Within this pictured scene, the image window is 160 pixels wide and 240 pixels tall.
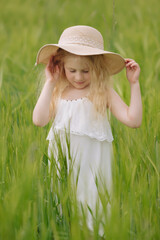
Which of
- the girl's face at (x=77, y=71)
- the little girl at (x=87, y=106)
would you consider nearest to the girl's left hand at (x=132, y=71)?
the little girl at (x=87, y=106)

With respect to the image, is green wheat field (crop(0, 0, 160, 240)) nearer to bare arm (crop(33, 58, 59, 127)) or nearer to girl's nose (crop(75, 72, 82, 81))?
bare arm (crop(33, 58, 59, 127))

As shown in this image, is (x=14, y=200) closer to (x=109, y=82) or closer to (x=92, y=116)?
(x=92, y=116)

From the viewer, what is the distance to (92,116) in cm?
118

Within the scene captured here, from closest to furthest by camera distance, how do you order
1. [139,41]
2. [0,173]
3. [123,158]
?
[123,158], [0,173], [139,41]

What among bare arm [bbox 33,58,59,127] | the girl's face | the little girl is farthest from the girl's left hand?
bare arm [bbox 33,58,59,127]

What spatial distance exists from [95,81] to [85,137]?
0.57ft

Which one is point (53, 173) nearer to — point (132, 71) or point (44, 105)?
point (44, 105)

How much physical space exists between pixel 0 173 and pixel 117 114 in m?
0.39

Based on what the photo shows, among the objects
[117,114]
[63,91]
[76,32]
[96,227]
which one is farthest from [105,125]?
[96,227]

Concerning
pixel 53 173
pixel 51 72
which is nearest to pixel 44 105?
pixel 51 72

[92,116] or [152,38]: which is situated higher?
[152,38]

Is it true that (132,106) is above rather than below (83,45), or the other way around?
below

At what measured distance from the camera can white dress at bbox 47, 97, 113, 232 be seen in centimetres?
116

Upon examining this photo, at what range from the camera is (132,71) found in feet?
3.96
